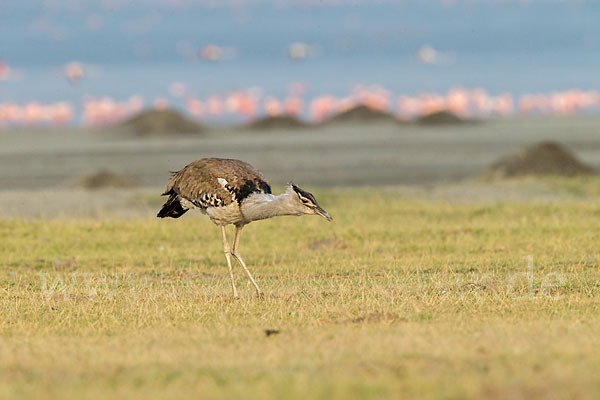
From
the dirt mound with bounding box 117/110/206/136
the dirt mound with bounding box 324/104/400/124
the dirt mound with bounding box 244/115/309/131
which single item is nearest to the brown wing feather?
the dirt mound with bounding box 117/110/206/136

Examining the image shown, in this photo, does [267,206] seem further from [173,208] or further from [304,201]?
[173,208]

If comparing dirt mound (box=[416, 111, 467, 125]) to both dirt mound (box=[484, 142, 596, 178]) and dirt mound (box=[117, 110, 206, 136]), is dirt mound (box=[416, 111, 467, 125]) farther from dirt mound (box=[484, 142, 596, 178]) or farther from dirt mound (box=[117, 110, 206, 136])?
dirt mound (box=[484, 142, 596, 178])

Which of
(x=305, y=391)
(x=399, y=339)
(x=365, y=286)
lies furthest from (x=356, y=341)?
(x=365, y=286)

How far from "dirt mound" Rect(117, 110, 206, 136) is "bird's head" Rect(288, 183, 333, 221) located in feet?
223

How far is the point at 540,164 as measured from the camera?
114 feet

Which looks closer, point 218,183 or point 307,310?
point 307,310

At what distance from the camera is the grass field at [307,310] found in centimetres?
718

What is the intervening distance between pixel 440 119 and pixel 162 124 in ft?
72.5

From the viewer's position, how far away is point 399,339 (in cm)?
871

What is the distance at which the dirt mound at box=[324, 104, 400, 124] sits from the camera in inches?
3602

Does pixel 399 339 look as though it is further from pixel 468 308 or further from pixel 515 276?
pixel 515 276

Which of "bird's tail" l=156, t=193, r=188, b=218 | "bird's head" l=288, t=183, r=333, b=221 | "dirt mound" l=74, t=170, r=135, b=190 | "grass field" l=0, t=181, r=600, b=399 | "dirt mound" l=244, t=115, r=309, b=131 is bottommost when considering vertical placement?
"grass field" l=0, t=181, r=600, b=399

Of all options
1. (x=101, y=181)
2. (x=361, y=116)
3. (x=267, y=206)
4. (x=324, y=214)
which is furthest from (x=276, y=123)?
(x=324, y=214)

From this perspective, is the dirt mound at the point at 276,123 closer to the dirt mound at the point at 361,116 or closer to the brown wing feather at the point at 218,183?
the dirt mound at the point at 361,116
